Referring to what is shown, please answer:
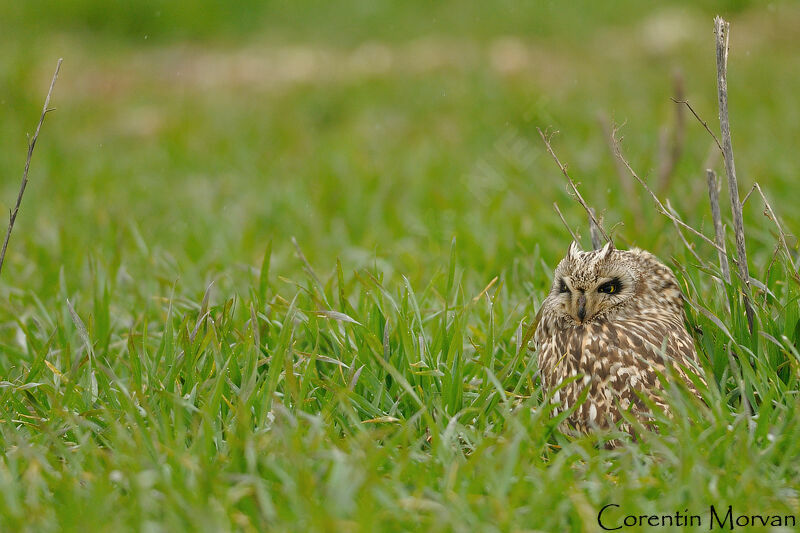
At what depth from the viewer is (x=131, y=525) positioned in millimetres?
2273

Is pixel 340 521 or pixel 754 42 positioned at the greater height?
pixel 754 42

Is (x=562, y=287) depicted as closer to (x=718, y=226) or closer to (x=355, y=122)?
(x=718, y=226)

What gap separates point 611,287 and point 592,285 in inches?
4.5

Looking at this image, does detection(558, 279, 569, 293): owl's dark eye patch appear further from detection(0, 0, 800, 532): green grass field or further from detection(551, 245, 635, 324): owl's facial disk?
detection(0, 0, 800, 532): green grass field

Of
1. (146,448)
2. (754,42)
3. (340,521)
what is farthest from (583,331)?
(754,42)

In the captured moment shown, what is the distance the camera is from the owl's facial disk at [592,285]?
9.92 ft

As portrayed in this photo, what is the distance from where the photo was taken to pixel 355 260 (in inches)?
208

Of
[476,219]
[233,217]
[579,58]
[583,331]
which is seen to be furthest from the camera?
[579,58]

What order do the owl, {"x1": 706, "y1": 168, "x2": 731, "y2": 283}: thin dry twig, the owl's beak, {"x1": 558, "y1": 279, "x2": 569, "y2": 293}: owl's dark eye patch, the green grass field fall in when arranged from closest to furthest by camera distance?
the green grass field < the owl < the owl's beak < {"x1": 558, "y1": 279, "x2": 569, "y2": 293}: owl's dark eye patch < {"x1": 706, "y1": 168, "x2": 731, "y2": 283}: thin dry twig

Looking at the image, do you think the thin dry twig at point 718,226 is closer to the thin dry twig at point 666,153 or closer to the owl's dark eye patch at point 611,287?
the owl's dark eye patch at point 611,287

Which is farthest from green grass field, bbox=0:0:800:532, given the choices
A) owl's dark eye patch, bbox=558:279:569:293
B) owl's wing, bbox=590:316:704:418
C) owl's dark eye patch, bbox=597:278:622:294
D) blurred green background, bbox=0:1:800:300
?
owl's dark eye patch, bbox=597:278:622:294

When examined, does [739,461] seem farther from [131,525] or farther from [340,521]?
[131,525]

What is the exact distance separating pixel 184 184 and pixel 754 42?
7001mm

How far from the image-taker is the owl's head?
303cm
